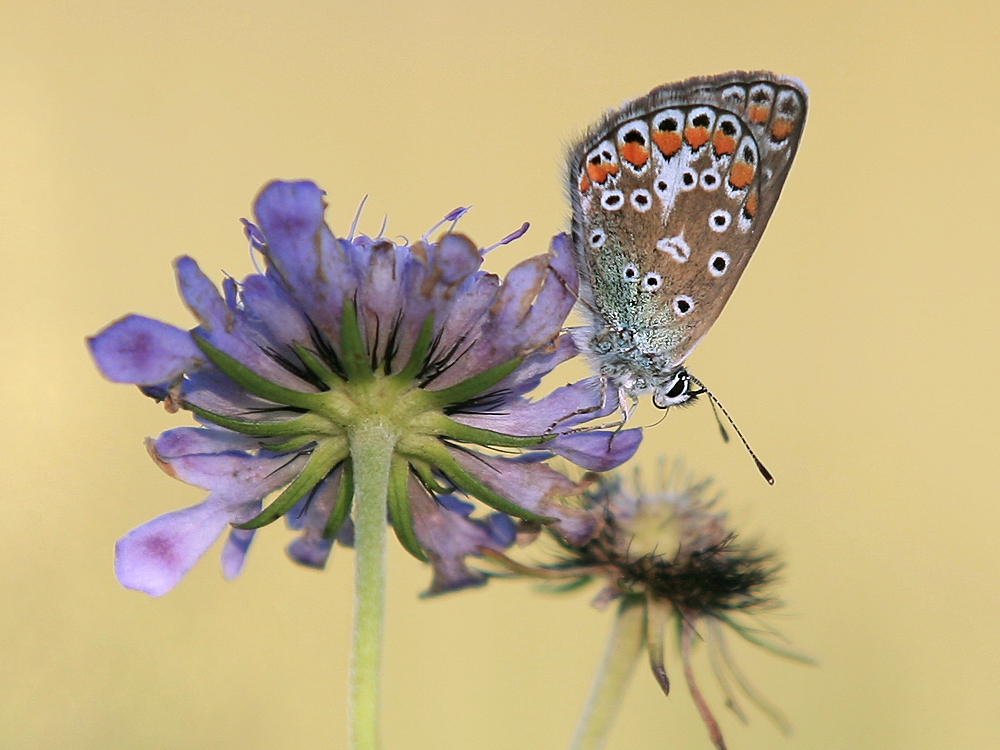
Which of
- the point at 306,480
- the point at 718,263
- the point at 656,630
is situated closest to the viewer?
the point at 306,480

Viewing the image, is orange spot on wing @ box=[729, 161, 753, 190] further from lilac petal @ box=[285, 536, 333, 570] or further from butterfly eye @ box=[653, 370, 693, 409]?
lilac petal @ box=[285, 536, 333, 570]

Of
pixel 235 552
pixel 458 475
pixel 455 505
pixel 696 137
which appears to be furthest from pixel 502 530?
pixel 696 137

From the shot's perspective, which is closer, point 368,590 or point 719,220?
point 368,590

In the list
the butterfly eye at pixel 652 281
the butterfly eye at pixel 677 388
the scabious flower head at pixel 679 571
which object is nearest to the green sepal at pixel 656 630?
the scabious flower head at pixel 679 571

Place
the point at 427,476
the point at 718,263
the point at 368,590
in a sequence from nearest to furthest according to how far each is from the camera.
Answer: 1. the point at 368,590
2. the point at 427,476
3. the point at 718,263

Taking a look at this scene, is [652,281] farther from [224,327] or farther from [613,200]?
[224,327]

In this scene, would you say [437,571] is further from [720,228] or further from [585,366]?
[720,228]
